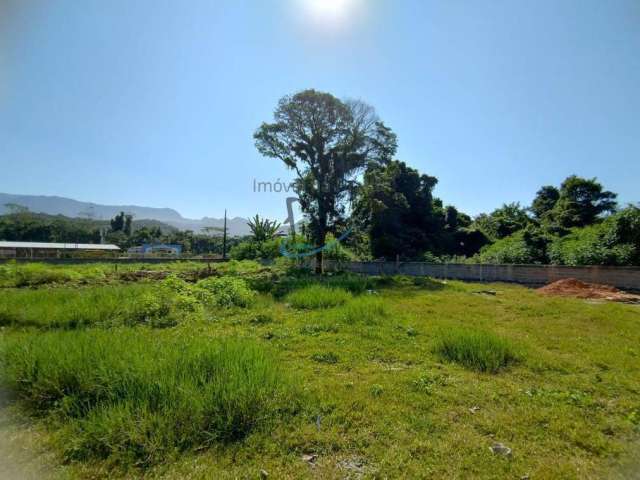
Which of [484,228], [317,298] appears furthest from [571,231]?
[317,298]

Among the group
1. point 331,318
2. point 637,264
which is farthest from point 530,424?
point 637,264

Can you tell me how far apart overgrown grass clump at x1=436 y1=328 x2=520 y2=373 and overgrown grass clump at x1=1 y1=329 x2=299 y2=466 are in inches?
102

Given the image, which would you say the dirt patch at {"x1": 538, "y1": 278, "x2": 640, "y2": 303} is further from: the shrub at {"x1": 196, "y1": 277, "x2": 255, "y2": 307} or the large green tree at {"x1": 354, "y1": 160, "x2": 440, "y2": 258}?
the shrub at {"x1": 196, "y1": 277, "x2": 255, "y2": 307}

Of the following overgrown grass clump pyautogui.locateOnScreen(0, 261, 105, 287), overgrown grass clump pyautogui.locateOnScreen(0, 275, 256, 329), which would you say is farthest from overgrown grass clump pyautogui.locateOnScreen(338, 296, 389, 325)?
overgrown grass clump pyautogui.locateOnScreen(0, 261, 105, 287)

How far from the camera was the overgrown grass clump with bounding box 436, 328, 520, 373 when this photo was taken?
4.13 metres

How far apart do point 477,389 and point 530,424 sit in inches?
27.0

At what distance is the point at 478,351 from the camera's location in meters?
4.28

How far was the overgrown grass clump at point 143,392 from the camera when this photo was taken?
2410 millimetres

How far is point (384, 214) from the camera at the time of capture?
2244cm

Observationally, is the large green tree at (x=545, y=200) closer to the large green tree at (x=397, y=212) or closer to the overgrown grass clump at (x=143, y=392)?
the large green tree at (x=397, y=212)

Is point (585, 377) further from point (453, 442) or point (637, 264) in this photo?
point (637, 264)

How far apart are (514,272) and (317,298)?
12625 mm

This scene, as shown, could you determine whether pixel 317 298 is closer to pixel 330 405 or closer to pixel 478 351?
pixel 478 351

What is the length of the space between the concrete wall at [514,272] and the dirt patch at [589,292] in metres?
0.67
